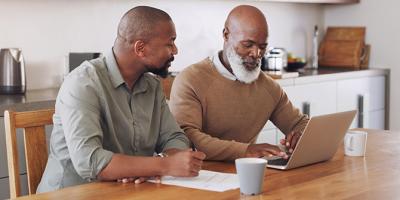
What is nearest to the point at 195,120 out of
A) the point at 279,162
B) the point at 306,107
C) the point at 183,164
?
the point at 279,162

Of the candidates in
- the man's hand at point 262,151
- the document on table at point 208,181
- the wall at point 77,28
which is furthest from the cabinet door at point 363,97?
the document on table at point 208,181

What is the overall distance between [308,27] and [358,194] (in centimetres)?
349

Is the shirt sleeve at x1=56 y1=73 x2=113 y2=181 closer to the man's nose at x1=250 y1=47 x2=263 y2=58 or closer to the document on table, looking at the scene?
the document on table

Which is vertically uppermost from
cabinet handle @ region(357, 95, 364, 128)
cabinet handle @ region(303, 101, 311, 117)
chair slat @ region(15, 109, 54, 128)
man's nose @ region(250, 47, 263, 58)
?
man's nose @ region(250, 47, 263, 58)

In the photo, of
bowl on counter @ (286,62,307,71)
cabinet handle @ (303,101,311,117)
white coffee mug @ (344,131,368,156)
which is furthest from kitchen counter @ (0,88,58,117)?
bowl on counter @ (286,62,307,71)

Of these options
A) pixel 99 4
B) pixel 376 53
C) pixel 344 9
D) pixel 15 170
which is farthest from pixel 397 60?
pixel 15 170

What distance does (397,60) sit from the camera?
4793mm

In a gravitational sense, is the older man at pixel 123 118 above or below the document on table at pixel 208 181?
above

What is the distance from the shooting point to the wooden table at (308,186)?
171cm

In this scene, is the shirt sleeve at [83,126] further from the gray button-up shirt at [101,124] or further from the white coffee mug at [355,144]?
the white coffee mug at [355,144]

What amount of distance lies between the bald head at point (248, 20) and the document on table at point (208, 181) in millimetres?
742

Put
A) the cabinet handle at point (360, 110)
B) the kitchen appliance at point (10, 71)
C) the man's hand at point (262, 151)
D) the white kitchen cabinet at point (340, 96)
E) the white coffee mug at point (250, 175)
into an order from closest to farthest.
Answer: the white coffee mug at point (250, 175) < the man's hand at point (262, 151) < the kitchen appliance at point (10, 71) < the white kitchen cabinet at point (340, 96) < the cabinet handle at point (360, 110)

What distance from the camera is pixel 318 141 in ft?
6.83

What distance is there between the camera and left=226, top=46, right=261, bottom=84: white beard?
254 centimetres
